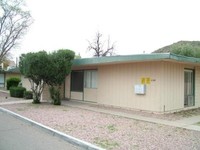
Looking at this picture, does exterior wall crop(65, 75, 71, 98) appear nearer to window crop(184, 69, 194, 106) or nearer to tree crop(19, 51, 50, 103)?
tree crop(19, 51, 50, 103)

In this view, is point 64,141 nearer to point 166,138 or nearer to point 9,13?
point 166,138

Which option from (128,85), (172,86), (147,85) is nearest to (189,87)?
(172,86)

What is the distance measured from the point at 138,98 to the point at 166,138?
18.6ft

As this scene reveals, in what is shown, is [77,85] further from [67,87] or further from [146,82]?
[146,82]

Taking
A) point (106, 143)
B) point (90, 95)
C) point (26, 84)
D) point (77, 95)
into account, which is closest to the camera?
point (106, 143)

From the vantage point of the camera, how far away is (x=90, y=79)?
16.3 metres

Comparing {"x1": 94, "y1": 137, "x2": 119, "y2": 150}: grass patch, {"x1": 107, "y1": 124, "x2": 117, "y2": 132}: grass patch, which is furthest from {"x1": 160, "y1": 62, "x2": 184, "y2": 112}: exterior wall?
{"x1": 94, "y1": 137, "x2": 119, "y2": 150}: grass patch

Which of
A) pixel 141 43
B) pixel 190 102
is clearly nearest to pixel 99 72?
pixel 190 102

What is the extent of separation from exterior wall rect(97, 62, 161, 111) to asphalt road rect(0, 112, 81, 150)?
229 inches

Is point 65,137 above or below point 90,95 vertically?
below

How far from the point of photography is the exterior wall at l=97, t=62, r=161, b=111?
11992 millimetres

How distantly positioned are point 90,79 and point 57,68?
2576 mm

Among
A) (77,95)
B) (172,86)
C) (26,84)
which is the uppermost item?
(172,86)

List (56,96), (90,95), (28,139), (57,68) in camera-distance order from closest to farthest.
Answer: (28,139) < (57,68) < (56,96) < (90,95)
